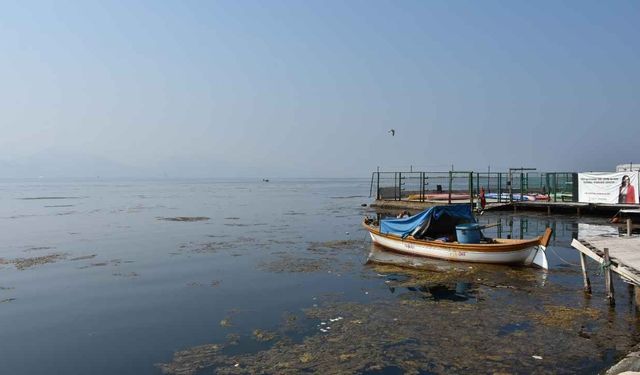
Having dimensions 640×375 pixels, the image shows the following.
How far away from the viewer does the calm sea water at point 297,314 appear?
11.2m

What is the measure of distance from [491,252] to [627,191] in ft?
83.2

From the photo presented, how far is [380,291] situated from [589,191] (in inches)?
Result: 1323

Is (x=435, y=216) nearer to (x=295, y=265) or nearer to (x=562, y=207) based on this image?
(x=295, y=265)

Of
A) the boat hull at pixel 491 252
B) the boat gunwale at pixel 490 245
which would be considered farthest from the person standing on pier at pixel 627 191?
the boat hull at pixel 491 252

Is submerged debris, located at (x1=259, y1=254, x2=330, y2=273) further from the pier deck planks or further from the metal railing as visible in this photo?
the metal railing

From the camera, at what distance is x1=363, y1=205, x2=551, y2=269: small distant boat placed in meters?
21.1

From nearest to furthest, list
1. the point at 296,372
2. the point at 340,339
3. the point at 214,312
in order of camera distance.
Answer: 1. the point at 296,372
2. the point at 340,339
3. the point at 214,312

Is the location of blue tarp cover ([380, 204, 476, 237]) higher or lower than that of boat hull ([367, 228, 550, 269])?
higher

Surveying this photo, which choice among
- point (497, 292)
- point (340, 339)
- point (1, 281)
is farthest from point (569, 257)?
point (1, 281)

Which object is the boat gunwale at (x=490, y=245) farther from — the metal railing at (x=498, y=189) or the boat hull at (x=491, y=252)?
the metal railing at (x=498, y=189)

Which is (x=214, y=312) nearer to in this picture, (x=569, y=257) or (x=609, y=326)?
(x=609, y=326)

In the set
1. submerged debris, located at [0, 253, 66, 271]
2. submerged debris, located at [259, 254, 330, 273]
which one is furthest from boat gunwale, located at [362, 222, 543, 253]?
submerged debris, located at [0, 253, 66, 271]

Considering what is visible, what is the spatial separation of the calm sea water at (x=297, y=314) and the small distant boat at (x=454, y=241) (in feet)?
1.95

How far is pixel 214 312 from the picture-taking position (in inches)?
618
